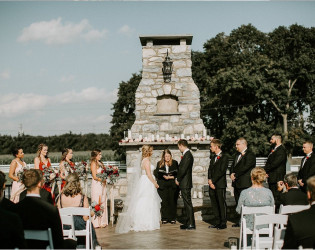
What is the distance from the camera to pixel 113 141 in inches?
1079

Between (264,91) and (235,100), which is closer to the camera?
(264,91)

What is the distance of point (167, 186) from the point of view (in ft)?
27.9

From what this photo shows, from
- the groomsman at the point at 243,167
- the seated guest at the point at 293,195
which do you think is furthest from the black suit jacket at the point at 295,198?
the groomsman at the point at 243,167

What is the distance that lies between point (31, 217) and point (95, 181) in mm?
4203

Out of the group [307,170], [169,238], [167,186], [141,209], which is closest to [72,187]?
[169,238]

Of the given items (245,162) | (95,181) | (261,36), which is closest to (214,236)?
(245,162)

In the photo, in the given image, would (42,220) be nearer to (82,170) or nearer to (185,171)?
(185,171)

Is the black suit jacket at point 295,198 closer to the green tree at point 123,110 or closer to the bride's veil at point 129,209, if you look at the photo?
the bride's veil at point 129,209

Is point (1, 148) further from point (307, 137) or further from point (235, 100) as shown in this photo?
point (307, 137)

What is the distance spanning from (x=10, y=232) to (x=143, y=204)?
462 cm

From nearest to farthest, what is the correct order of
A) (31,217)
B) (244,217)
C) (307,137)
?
(31,217), (244,217), (307,137)

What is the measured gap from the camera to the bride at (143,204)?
24.6ft

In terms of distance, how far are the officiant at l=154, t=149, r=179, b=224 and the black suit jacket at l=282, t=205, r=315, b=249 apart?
16.5ft

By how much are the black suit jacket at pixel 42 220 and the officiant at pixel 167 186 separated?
4696 millimetres
